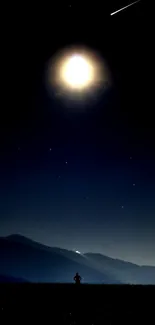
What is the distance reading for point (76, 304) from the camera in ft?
23.6

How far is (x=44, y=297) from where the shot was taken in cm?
741

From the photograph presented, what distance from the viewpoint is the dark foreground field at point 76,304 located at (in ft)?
21.9

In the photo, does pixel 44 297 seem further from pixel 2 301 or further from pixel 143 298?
pixel 143 298

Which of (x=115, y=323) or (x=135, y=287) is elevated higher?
(x=135, y=287)

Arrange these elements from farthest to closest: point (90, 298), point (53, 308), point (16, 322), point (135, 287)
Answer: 1. point (135, 287)
2. point (90, 298)
3. point (53, 308)
4. point (16, 322)

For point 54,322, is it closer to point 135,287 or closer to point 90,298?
point 90,298

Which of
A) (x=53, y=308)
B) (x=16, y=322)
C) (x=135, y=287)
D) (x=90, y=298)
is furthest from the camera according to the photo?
(x=135, y=287)

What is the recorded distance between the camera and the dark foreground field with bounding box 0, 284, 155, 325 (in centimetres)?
666

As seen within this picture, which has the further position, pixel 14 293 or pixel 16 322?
pixel 14 293

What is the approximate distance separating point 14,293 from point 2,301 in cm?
45

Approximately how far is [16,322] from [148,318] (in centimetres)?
309

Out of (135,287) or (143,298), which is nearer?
(143,298)

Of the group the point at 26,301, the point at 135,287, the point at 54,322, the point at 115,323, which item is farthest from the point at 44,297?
the point at 135,287

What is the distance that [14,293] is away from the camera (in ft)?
24.5
